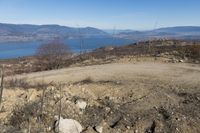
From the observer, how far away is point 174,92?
16109 millimetres

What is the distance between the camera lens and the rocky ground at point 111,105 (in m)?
13.8

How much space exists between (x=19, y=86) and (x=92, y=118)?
3736 millimetres

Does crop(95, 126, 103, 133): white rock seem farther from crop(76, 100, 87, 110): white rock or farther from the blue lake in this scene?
the blue lake

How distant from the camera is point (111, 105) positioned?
1518 centimetres

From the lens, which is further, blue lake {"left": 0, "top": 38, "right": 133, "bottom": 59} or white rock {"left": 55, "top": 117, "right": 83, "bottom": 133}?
blue lake {"left": 0, "top": 38, "right": 133, "bottom": 59}

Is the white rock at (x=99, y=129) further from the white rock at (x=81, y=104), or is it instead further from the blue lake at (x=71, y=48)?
the blue lake at (x=71, y=48)

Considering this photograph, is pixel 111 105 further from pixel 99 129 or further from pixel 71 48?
pixel 71 48

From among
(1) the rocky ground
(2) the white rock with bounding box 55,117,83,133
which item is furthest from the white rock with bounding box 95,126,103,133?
(2) the white rock with bounding box 55,117,83,133

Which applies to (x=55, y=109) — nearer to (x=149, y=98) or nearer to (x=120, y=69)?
(x=149, y=98)

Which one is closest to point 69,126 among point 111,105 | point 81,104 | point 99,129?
point 99,129

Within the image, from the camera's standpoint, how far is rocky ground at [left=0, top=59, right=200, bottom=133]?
Answer: 13.8m

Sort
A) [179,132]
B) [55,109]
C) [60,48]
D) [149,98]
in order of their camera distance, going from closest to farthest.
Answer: [179,132], [55,109], [149,98], [60,48]

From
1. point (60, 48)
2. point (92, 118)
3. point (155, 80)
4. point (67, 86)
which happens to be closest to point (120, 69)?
point (155, 80)

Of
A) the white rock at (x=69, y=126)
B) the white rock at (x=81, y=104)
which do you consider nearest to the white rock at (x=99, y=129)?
the white rock at (x=69, y=126)
